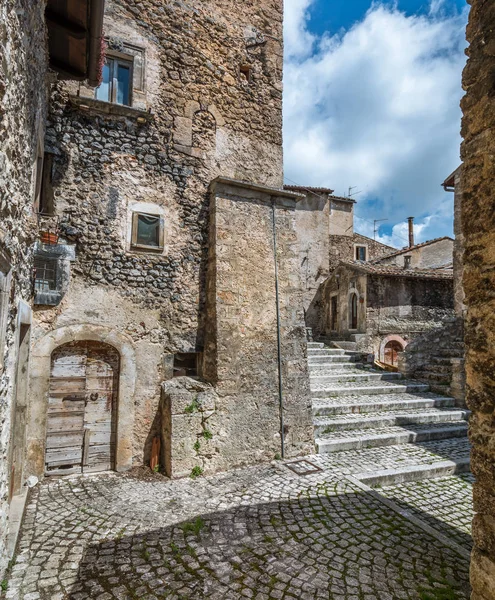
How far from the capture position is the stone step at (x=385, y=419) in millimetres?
7359

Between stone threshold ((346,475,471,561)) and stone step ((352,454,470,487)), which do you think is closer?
stone threshold ((346,475,471,561))

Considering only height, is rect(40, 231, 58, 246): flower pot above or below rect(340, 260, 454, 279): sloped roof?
below

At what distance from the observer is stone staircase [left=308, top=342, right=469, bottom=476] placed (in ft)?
23.5

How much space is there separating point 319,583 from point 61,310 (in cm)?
451

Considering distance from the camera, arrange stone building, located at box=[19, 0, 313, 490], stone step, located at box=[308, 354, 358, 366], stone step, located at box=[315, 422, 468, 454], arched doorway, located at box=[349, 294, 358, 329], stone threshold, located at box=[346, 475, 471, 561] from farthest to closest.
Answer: arched doorway, located at box=[349, 294, 358, 329]
stone step, located at box=[308, 354, 358, 366]
stone step, located at box=[315, 422, 468, 454]
stone building, located at box=[19, 0, 313, 490]
stone threshold, located at box=[346, 475, 471, 561]

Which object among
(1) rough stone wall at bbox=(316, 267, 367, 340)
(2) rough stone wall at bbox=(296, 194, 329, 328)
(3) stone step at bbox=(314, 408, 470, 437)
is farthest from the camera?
(2) rough stone wall at bbox=(296, 194, 329, 328)

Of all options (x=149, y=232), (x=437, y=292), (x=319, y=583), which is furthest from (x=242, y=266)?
(x=437, y=292)

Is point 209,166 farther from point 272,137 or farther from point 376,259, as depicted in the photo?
point 376,259

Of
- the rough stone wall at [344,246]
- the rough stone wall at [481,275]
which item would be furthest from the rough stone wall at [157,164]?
the rough stone wall at [344,246]

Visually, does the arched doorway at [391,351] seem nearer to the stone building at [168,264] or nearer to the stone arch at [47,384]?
the stone building at [168,264]

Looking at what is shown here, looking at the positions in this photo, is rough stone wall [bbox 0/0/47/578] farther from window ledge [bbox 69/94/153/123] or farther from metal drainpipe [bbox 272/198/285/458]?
metal drainpipe [bbox 272/198/285/458]

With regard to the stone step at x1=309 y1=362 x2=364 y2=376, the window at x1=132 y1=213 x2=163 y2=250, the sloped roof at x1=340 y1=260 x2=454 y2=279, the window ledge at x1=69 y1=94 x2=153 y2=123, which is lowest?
the stone step at x1=309 y1=362 x2=364 y2=376

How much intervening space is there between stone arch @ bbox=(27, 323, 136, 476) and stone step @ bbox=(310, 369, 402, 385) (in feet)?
17.7

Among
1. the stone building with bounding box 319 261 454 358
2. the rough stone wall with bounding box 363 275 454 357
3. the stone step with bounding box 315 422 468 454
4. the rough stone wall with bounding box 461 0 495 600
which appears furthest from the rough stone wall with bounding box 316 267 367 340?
the rough stone wall with bounding box 461 0 495 600
